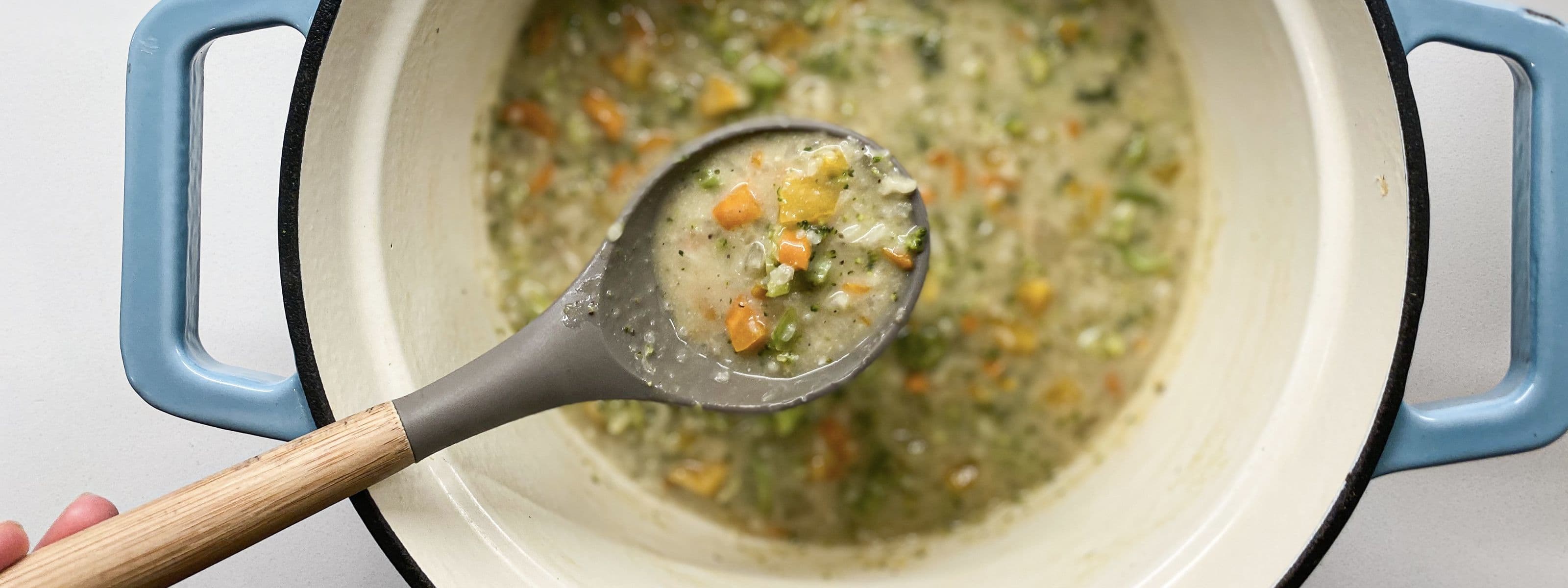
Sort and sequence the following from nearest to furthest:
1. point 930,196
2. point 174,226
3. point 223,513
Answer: point 223,513
point 174,226
point 930,196

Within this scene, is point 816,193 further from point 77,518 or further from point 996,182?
point 77,518

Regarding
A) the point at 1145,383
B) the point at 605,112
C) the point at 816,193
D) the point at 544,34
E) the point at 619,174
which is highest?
the point at 544,34

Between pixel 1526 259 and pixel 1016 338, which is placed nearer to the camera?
pixel 1526 259

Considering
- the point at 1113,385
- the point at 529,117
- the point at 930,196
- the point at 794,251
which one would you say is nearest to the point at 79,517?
the point at 529,117

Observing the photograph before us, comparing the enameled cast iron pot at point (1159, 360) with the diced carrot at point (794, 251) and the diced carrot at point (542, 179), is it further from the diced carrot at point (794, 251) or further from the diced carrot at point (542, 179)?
the diced carrot at point (794, 251)

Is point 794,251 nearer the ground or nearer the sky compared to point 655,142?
nearer the ground

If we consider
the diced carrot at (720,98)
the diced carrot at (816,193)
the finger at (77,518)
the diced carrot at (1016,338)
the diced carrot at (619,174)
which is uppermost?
the diced carrot at (720,98)

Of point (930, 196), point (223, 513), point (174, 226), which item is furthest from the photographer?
point (930, 196)

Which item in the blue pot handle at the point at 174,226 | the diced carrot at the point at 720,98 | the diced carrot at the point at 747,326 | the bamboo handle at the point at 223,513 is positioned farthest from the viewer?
the diced carrot at the point at 720,98

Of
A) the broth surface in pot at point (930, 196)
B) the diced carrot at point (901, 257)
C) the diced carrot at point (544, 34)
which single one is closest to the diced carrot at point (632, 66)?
the broth surface in pot at point (930, 196)
